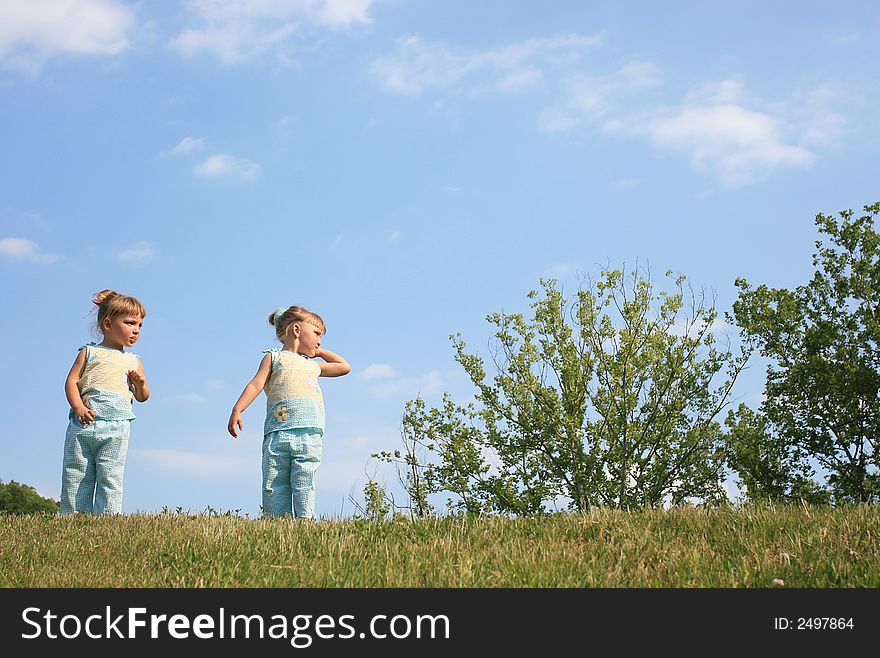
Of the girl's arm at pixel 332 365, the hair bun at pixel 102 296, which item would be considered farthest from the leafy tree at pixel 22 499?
the girl's arm at pixel 332 365

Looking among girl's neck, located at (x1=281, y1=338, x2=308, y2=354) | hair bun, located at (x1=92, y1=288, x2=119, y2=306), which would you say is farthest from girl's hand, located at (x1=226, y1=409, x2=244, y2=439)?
hair bun, located at (x1=92, y1=288, x2=119, y2=306)

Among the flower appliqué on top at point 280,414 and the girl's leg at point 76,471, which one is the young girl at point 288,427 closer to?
the flower appliqué on top at point 280,414

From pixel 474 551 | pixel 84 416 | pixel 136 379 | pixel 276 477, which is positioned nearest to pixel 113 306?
pixel 136 379

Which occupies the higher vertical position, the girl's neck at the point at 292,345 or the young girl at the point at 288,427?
the girl's neck at the point at 292,345

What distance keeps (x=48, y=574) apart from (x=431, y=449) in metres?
16.1

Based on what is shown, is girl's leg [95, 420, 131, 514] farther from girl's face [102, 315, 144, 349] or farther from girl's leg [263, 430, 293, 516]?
girl's leg [263, 430, 293, 516]

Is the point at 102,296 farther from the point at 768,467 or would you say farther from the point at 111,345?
the point at 768,467

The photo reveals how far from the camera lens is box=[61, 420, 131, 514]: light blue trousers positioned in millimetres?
9375

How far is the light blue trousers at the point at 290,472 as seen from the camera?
9219 millimetres

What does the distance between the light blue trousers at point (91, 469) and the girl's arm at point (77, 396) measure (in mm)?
97

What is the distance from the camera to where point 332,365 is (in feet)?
33.8

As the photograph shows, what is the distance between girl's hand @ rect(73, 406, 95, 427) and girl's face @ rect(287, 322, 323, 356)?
2353mm
